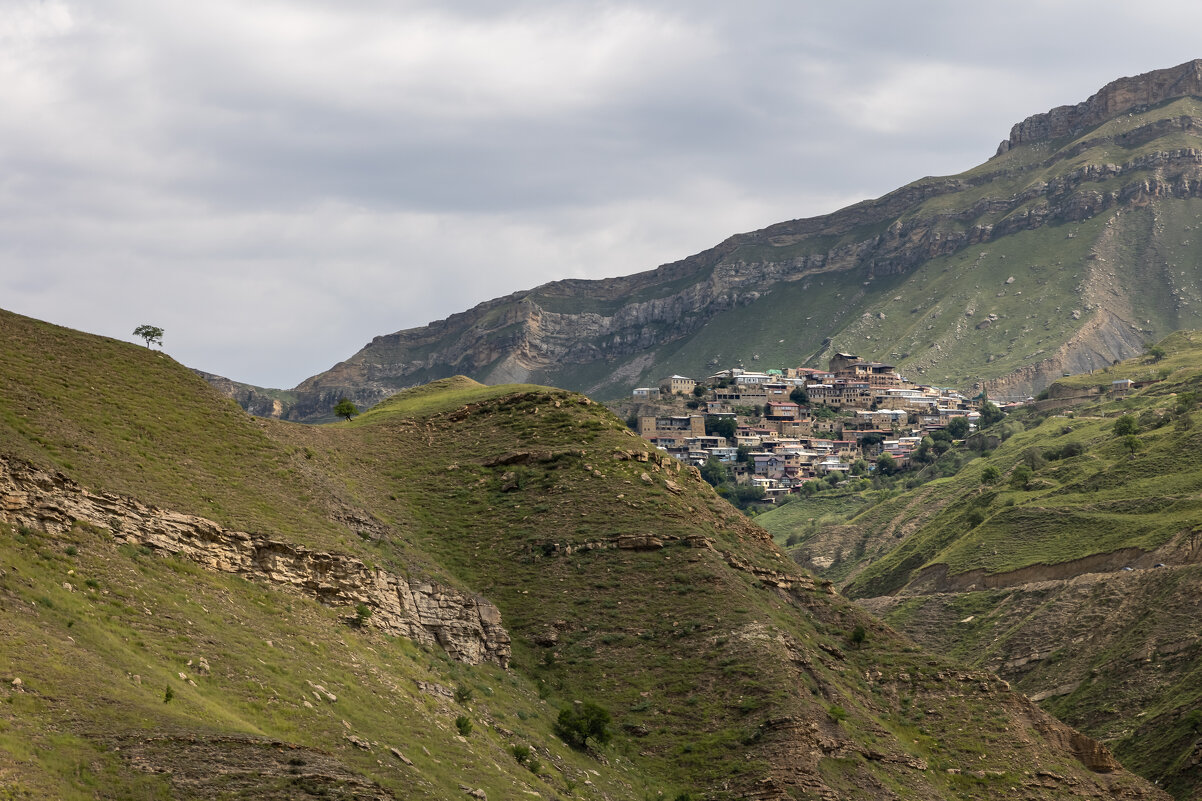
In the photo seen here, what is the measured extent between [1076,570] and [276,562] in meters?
58.1

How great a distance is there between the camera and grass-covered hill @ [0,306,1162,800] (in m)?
30.7

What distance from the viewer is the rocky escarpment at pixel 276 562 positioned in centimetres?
3653

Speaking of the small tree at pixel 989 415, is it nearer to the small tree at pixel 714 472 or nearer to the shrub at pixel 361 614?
the small tree at pixel 714 472

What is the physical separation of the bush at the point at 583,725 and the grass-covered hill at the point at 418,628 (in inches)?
5.0

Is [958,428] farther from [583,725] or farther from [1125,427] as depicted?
[583,725]

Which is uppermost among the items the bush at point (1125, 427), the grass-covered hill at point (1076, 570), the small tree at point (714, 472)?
the bush at point (1125, 427)

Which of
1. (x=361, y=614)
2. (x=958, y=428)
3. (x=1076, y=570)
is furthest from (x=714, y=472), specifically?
(x=361, y=614)

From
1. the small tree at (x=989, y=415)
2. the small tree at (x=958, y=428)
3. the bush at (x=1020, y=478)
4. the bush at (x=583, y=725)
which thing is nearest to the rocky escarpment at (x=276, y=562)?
the bush at (x=583, y=725)

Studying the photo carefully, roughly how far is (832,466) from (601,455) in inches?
5166

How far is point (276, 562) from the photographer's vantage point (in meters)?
42.7

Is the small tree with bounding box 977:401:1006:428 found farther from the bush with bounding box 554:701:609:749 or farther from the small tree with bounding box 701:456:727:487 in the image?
the bush with bounding box 554:701:609:749

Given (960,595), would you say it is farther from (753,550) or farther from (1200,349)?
(1200,349)

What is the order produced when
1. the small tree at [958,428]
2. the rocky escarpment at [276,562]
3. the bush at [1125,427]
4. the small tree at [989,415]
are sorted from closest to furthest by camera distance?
the rocky escarpment at [276,562], the bush at [1125,427], the small tree at [958,428], the small tree at [989,415]

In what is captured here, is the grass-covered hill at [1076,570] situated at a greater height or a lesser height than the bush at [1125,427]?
lesser
